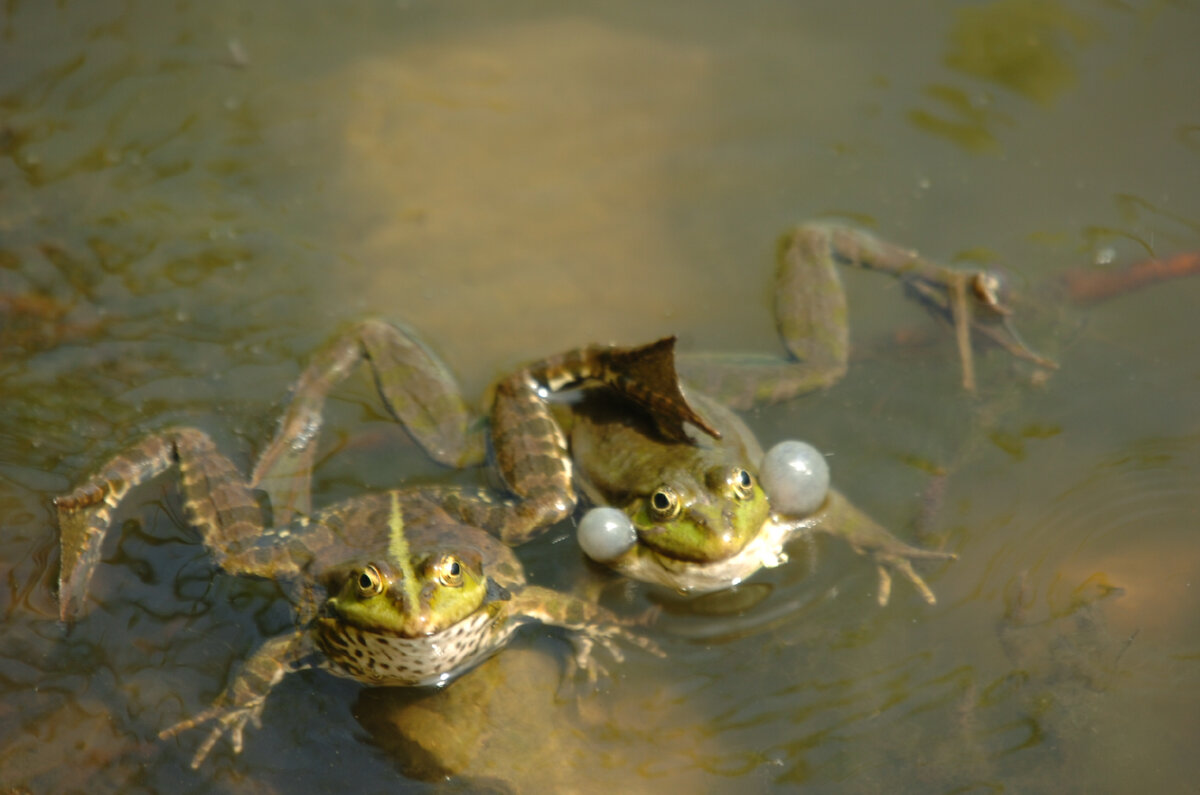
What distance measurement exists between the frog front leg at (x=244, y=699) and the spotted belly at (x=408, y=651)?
161 millimetres

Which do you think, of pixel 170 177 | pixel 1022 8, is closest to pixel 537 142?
pixel 170 177

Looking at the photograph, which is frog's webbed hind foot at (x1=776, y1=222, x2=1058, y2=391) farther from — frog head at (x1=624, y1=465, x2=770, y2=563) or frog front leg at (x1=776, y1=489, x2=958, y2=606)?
frog head at (x1=624, y1=465, x2=770, y2=563)

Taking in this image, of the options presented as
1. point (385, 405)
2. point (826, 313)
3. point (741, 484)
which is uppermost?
point (826, 313)

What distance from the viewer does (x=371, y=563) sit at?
3.55 meters

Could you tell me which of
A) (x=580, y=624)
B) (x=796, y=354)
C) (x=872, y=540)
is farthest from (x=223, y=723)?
(x=796, y=354)

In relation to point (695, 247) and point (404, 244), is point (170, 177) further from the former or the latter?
point (695, 247)

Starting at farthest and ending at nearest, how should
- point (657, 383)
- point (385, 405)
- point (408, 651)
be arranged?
point (385, 405) → point (657, 383) → point (408, 651)

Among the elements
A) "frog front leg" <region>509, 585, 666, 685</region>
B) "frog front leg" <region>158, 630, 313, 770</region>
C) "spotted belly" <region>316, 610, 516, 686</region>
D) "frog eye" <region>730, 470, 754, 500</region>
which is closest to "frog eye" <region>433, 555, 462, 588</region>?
"spotted belly" <region>316, 610, 516, 686</region>

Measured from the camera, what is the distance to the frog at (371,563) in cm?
357

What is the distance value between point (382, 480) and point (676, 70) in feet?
11.2

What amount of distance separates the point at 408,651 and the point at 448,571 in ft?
1.16

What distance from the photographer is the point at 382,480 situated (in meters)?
4.61

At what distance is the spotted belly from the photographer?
361 centimetres

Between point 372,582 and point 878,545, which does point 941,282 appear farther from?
point 372,582
